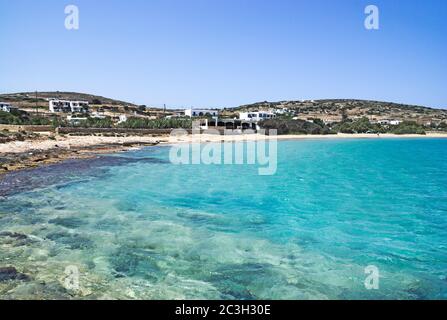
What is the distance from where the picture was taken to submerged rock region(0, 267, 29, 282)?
8578 mm

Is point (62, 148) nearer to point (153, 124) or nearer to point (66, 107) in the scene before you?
point (153, 124)

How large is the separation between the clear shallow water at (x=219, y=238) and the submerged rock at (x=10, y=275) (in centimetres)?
19

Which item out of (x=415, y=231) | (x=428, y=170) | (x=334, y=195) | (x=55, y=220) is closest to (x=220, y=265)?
(x=55, y=220)

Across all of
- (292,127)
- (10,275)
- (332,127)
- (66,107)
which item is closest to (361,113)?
(332,127)

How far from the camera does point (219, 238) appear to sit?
12438mm

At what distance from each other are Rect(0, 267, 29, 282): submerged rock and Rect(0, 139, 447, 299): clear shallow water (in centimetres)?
19

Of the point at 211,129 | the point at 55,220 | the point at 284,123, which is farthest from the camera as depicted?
the point at 284,123

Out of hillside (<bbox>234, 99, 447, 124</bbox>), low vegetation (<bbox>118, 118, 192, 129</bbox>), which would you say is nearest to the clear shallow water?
low vegetation (<bbox>118, 118, 192, 129</bbox>)

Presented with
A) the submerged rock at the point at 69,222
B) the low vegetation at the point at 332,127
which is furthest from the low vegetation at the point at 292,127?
the submerged rock at the point at 69,222

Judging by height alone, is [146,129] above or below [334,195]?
above

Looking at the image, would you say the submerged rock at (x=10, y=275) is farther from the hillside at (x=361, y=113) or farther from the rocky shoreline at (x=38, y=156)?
the hillside at (x=361, y=113)

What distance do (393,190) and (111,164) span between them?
22.0 m
